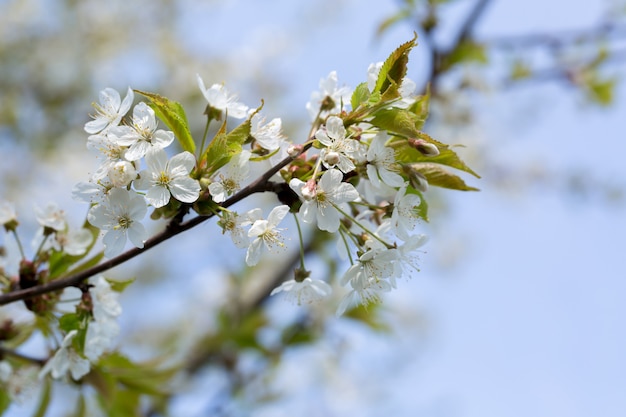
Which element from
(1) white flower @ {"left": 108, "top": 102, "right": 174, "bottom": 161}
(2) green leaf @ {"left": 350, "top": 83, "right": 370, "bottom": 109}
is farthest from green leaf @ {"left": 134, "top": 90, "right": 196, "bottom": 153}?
(2) green leaf @ {"left": 350, "top": 83, "right": 370, "bottom": 109}

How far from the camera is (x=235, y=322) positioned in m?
3.48

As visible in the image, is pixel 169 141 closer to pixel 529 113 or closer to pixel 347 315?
pixel 347 315

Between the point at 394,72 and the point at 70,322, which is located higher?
the point at 394,72

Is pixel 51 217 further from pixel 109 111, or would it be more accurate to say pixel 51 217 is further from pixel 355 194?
pixel 355 194

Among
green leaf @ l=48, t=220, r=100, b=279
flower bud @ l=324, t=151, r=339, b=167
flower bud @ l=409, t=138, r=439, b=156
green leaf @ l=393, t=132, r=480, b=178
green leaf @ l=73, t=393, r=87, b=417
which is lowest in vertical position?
green leaf @ l=73, t=393, r=87, b=417

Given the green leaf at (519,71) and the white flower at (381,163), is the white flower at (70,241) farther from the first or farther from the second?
the green leaf at (519,71)

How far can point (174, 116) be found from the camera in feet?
4.27

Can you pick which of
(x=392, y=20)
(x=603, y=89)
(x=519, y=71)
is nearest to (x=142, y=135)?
(x=392, y=20)

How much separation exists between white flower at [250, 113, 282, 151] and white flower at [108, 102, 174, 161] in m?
0.19

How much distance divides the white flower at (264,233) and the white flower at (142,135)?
26cm

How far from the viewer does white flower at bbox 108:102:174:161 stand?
128 cm

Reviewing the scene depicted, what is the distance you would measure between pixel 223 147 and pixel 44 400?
3.58ft

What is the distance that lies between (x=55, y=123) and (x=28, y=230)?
1.23m

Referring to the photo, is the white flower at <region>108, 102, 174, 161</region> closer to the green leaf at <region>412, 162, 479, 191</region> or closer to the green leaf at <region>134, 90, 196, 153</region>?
the green leaf at <region>134, 90, 196, 153</region>
